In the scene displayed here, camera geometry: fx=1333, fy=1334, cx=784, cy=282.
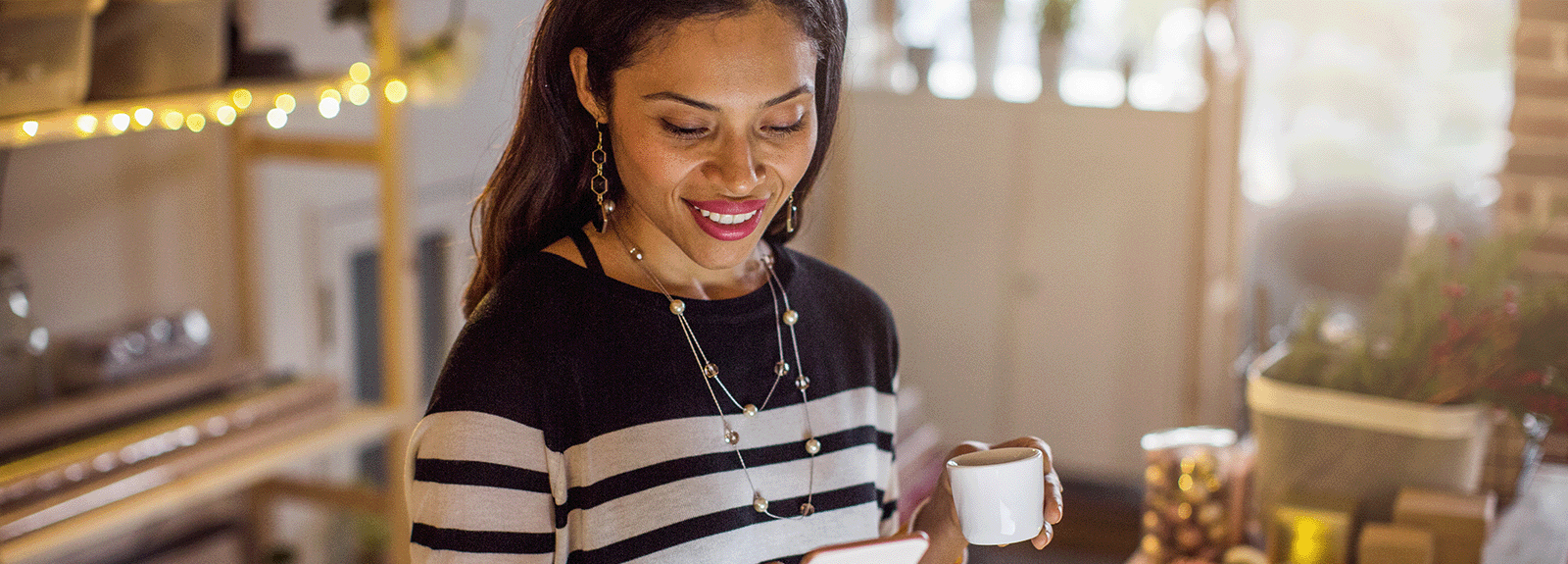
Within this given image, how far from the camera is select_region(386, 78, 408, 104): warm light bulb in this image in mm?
2381

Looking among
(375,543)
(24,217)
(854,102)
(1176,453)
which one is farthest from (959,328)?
(24,217)

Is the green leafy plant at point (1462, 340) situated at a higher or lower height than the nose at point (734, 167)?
lower

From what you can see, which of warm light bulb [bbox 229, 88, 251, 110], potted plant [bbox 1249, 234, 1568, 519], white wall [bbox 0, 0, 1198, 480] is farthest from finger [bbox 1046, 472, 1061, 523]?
white wall [bbox 0, 0, 1198, 480]

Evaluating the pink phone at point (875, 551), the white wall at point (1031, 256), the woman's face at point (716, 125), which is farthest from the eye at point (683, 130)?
the white wall at point (1031, 256)

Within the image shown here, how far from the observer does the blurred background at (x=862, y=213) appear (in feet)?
6.70

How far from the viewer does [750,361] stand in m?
1.13

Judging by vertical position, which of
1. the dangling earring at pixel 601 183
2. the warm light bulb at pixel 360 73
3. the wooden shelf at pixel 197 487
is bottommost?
the wooden shelf at pixel 197 487

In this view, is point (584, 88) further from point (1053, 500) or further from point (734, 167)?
point (1053, 500)

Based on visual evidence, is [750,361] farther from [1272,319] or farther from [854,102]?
[1272,319]

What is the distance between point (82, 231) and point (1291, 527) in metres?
1.96

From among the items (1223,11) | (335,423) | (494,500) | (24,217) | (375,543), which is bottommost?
(375,543)

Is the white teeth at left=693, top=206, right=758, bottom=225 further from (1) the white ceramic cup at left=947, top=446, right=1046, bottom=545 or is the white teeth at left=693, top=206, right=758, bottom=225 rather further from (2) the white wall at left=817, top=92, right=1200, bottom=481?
(2) the white wall at left=817, top=92, right=1200, bottom=481

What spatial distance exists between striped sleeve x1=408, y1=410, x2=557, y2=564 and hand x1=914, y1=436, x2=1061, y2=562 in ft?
1.10

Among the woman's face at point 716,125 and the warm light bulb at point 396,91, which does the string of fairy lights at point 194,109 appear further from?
the woman's face at point 716,125
